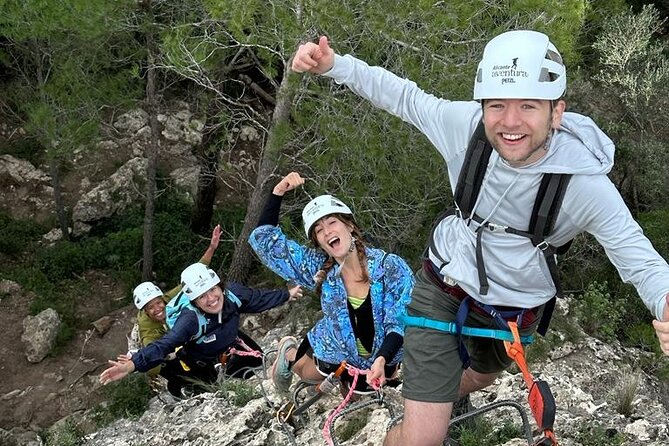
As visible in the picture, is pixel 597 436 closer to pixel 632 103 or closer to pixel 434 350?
pixel 434 350

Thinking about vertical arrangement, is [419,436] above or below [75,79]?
below

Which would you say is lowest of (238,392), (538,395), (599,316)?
(238,392)

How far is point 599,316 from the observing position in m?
7.23

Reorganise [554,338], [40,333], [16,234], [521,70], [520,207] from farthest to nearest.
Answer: [16,234]
[40,333]
[554,338]
[520,207]
[521,70]

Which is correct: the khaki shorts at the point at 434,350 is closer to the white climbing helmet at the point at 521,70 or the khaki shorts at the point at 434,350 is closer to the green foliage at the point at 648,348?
the white climbing helmet at the point at 521,70

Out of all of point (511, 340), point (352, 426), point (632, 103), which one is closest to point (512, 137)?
point (511, 340)

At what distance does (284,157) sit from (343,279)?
213 inches

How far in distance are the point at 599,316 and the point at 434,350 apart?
4.88 m

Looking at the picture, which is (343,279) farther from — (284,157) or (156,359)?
(284,157)

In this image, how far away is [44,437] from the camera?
8477mm

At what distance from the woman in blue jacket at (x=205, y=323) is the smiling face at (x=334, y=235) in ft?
6.72

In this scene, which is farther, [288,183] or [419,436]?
[288,183]

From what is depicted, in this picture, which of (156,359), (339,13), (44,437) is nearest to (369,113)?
(339,13)

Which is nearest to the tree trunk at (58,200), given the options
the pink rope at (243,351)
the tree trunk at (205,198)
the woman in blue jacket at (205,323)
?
the tree trunk at (205,198)
